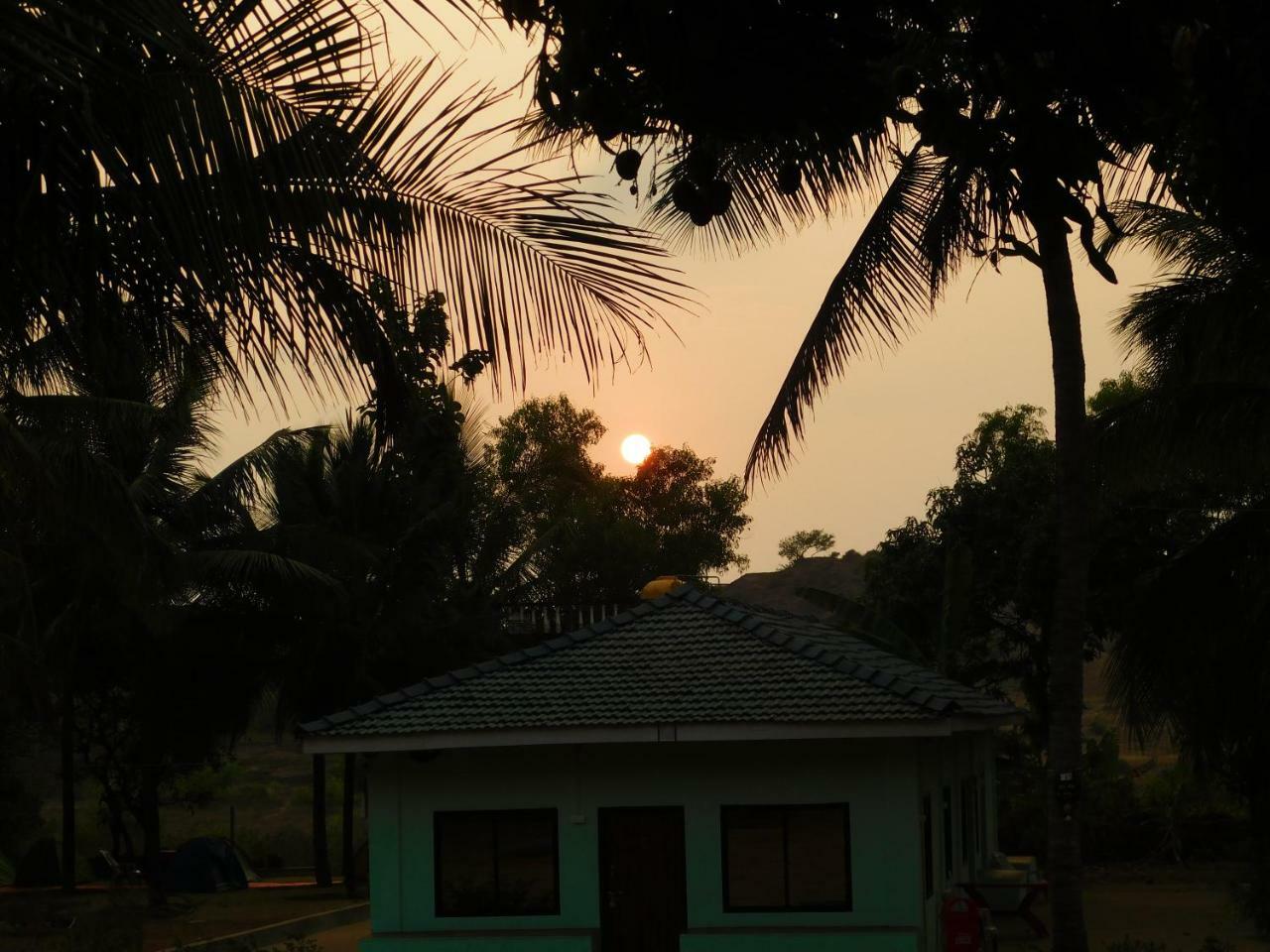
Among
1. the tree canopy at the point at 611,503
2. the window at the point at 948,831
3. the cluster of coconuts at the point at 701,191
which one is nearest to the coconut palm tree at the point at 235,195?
the cluster of coconuts at the point at 701,191

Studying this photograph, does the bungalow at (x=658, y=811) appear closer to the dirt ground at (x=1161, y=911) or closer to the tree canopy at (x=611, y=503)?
the dirt ground at (x=1161, y=911)

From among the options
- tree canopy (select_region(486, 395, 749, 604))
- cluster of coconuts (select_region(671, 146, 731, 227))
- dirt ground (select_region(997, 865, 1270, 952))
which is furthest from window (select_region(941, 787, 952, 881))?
tree canopy (select_region(486, 395, 749, 604))

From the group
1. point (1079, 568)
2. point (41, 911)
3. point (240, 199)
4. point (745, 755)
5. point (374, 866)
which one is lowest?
point (41, 911)

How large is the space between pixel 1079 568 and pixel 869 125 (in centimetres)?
1048

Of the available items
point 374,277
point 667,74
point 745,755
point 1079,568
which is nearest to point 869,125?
point 667,74

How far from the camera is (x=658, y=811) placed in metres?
16.7

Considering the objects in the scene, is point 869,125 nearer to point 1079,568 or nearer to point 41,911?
point 1079,568

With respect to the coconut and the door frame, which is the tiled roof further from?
the coconut

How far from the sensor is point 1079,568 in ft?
50.7

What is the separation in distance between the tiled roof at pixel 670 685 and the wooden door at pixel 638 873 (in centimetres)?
117

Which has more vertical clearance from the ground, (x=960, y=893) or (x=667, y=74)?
(x=667, y=74)

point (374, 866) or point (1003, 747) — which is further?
point (1003, 747)

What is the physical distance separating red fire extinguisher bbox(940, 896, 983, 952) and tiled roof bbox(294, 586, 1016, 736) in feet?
5.95

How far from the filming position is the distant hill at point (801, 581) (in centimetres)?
9525
